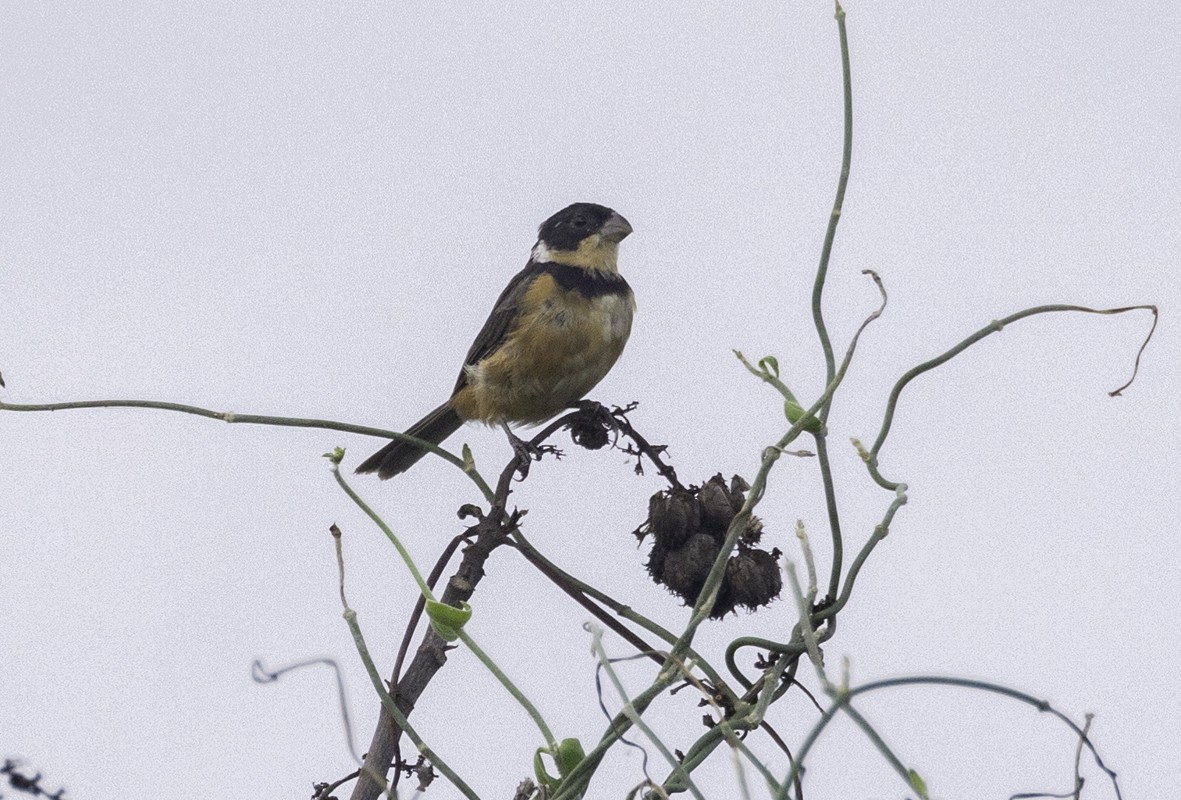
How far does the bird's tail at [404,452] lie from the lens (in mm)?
5863

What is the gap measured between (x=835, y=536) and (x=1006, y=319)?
392mm

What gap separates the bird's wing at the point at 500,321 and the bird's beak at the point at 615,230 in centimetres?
28

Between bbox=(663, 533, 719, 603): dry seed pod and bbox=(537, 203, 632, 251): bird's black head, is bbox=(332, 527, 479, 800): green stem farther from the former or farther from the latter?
bbox=(537, 203, 632, 251): bird's black head

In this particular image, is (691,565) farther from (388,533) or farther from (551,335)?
(551,335)

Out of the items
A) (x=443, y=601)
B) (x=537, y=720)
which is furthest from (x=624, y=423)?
(x=537, y=720)

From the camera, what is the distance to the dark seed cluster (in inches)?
95.0

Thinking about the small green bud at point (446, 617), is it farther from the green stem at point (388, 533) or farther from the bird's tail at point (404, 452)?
the bird's tail at point (404, 452)

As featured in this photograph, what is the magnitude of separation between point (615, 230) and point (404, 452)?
1.21 m

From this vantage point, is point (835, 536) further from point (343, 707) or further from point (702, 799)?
point (343, 707)

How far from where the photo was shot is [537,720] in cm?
212

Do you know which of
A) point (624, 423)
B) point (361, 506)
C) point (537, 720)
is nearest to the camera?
point (537, 720)

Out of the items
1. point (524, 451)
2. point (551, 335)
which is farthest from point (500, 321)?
point (524, 451)

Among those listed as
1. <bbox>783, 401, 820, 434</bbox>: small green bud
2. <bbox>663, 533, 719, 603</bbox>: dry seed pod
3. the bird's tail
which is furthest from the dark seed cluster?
the bird's tail

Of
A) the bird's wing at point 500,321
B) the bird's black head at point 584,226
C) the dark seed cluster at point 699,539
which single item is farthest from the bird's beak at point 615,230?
the dark seed cluster at point 699,539
